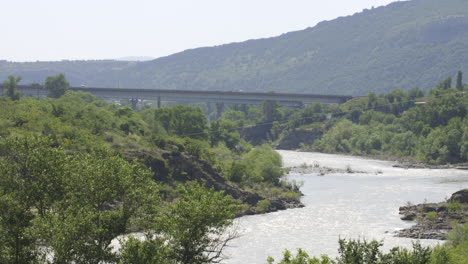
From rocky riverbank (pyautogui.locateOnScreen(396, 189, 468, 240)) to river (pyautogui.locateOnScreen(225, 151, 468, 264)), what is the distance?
1.49m

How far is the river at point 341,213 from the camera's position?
6294cm

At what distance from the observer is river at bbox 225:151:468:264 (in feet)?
206

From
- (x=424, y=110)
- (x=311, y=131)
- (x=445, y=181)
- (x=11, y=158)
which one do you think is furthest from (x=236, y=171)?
(x=311, y=131)

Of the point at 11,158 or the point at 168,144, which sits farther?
the point at 168,144

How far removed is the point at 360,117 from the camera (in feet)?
Result: 645

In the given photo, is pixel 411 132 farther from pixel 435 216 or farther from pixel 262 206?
pixel 435 216

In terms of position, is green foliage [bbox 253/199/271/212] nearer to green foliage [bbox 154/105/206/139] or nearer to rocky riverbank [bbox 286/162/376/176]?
rocky riverbank [bbox 286/162/376/176]

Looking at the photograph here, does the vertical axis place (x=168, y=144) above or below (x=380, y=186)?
above

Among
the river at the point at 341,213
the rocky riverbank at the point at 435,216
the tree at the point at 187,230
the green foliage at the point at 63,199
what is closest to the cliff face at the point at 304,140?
the river at the point at 341,213

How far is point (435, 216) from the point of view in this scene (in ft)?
242

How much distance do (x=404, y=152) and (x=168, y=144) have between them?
81.8 meters

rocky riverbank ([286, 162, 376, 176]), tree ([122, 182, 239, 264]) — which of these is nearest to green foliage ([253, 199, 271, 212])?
rocky riverbank ([286, 162, 376, 176])

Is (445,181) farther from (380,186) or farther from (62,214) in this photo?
(62,214)

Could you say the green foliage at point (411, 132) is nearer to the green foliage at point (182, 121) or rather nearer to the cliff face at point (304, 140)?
the cliff face at point (304, 140)
